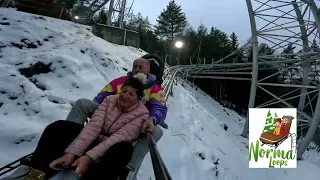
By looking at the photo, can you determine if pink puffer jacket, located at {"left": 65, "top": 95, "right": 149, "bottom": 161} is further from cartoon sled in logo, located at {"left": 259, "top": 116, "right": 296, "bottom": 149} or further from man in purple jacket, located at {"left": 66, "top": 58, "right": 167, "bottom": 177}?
cartoon sled in logo, located at {"left": 259, "top": 116, "right": 296, "bottom": 149}

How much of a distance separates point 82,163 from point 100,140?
37 centimetres

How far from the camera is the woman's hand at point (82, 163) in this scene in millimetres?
1748

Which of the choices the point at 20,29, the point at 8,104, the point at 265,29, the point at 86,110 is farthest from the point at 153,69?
the point at 265,29

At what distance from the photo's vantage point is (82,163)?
1782 mm

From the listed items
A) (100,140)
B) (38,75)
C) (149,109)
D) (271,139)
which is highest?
(38,75)

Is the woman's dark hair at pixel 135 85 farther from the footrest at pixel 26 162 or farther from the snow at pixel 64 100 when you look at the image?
the snow at pixel 64 100

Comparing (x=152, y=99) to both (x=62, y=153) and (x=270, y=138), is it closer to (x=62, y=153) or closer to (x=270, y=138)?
(x=62, y=153)

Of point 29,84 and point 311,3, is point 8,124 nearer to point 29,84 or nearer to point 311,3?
point 29,84

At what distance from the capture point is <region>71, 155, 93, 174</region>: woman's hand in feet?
5.74

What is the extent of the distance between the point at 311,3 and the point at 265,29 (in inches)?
81.5

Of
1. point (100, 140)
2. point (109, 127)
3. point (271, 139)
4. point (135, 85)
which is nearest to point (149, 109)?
point (135, 85)

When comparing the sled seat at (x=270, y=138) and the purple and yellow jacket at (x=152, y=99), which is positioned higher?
the purple and yellow jacket at (x=152, y=99)

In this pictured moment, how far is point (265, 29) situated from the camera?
933 cm

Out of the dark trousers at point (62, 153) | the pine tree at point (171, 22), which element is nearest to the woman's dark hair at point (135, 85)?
the dark trousers at point (62, 153)
